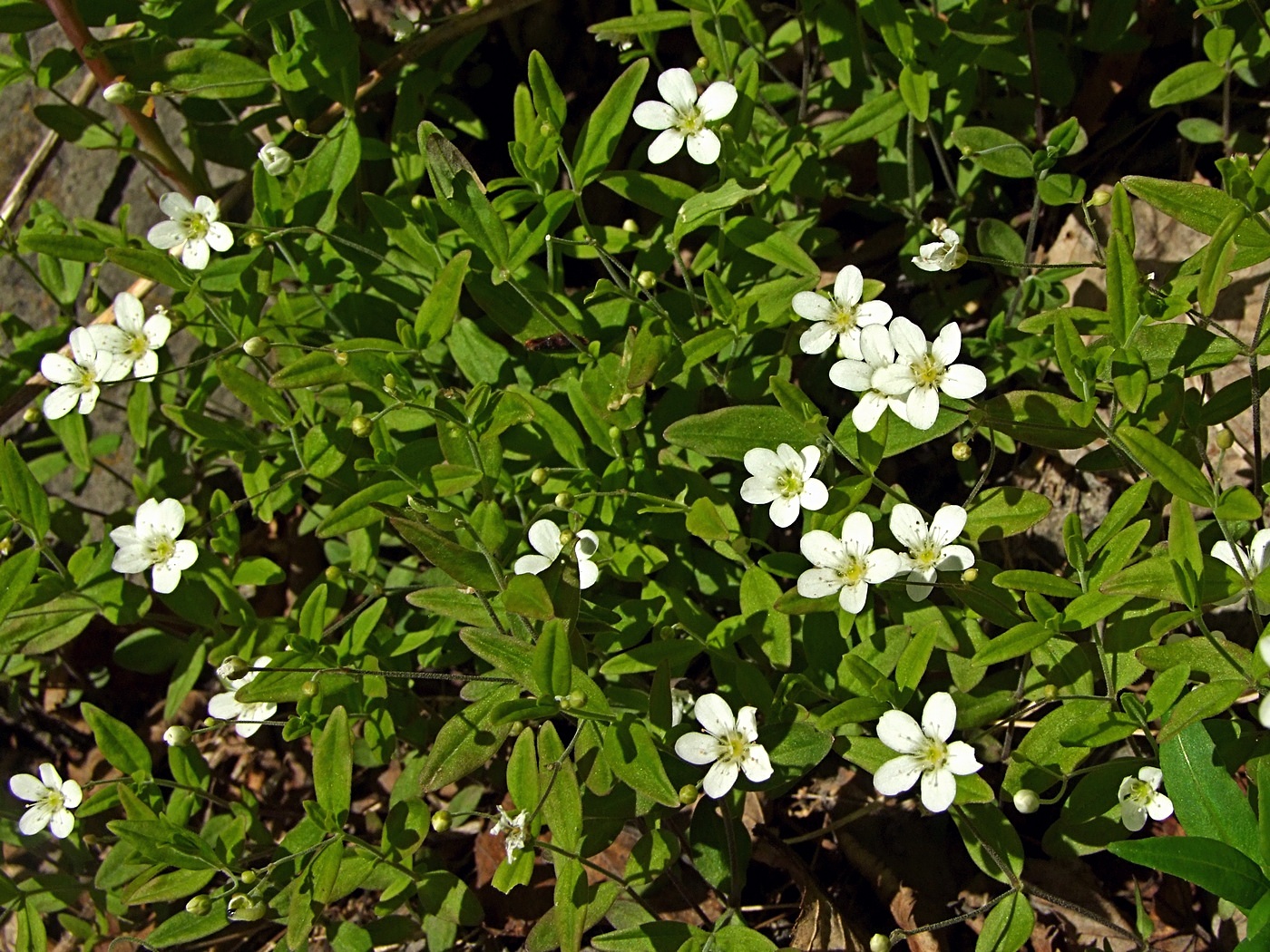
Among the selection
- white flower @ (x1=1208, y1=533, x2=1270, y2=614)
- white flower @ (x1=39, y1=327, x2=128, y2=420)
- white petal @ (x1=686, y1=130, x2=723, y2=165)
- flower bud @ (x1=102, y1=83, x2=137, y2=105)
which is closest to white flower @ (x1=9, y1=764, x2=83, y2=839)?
white flower @ (x1=39, y1=327, x2=128, y2=420)

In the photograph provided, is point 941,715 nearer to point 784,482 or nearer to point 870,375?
point 784,482

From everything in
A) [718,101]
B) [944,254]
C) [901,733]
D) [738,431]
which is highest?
[718,101]

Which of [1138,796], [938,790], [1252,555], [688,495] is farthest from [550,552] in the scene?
[1252,555]

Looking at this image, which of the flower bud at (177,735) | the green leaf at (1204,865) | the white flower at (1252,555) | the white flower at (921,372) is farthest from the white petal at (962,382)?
the flower bud at (177,735)

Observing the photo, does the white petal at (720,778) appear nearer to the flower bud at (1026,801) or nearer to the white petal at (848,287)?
the flower bud at (1026,801)

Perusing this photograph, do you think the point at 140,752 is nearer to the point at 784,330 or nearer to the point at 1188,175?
the point at 784,330
